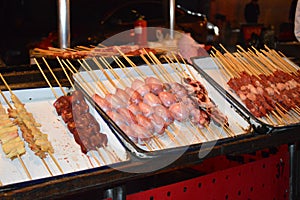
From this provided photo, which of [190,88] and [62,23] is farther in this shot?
[62,23]

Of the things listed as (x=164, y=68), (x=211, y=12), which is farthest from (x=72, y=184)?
(x=211, y=12)

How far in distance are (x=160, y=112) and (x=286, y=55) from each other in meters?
→ 1.84

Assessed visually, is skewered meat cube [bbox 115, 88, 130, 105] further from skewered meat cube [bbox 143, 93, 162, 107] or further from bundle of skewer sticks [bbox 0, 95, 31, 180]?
bundle of skewer sticks [bbox 0, 95, 31, 180]

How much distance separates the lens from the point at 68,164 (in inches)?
77.0

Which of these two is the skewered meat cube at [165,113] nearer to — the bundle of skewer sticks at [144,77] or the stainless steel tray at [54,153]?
the bundle of skewer sticks at [144,77]

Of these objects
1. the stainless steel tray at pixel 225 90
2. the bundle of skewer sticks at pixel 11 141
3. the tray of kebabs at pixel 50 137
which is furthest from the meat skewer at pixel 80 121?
the stainless steel tray at pixel 225 90

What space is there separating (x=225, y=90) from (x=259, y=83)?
0.41 meters

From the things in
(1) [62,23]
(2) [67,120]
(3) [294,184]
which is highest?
(1) [62,23]

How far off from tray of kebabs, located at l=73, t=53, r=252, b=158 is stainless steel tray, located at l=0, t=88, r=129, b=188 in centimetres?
7

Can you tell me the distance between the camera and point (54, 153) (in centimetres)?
200

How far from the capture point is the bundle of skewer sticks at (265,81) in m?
2.82

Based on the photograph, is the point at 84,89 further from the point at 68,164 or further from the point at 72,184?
the point at 72,184

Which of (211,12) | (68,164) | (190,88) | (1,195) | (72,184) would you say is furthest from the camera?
(211,12)

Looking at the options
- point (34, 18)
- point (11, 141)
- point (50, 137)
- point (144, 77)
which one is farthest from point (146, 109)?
point (34, 18)
